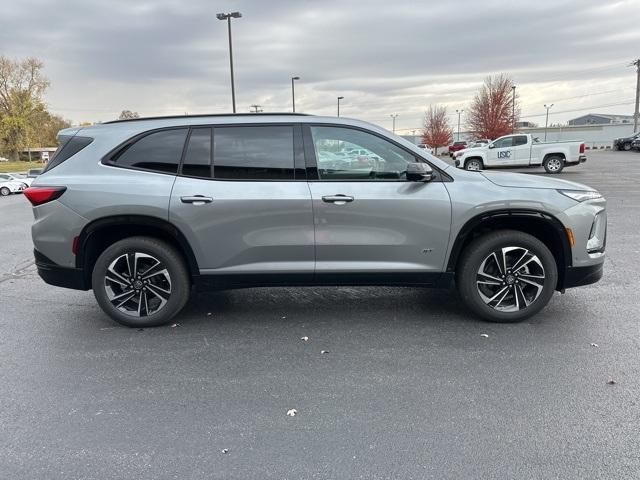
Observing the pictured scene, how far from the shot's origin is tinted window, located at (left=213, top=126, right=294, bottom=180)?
4176 mm

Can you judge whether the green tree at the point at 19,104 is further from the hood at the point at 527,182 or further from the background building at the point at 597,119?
the background building at the point at 597,119

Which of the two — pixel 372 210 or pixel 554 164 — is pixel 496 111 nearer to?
pixel 554 164

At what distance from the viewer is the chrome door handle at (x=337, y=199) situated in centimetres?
405

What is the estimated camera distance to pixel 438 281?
4.28 m

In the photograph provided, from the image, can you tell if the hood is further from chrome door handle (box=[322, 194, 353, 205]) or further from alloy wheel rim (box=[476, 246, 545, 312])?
chrome door handle (box=[322, 194, 353, 205])

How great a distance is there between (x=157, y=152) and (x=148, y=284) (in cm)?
120

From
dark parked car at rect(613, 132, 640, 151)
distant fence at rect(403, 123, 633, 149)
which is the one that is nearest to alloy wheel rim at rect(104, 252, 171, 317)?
dark parked car at rect(613, 132, 640, 151)

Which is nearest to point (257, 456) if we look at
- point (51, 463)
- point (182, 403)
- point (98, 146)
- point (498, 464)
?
point (182, 403)

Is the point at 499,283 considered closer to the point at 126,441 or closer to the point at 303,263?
the point at 303,263

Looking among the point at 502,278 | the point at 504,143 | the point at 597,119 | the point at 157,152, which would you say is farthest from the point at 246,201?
the point at 597,119

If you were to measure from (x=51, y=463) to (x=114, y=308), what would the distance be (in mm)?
1921

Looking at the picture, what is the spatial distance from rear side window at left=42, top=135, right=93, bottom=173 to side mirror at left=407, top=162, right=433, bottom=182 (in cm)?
289

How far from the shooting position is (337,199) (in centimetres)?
405

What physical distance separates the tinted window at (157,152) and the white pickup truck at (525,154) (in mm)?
18376
